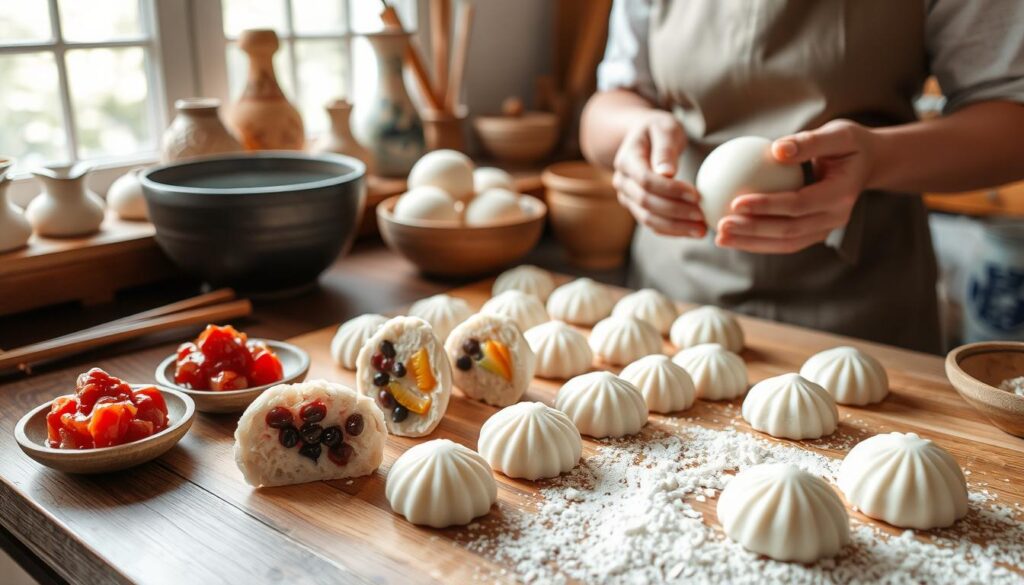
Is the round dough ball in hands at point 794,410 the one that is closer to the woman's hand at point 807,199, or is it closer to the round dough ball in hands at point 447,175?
the woman's hand at point 807,199

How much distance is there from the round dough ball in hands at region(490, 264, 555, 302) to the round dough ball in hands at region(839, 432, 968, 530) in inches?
31.0

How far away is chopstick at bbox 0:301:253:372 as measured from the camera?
4.37 ft

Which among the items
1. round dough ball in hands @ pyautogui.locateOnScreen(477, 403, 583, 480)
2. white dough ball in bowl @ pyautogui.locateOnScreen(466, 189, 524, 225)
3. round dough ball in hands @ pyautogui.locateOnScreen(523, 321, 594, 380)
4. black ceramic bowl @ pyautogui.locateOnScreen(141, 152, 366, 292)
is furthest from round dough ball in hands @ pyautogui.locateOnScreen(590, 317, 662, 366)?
black ceramic bowl @ pyautogui.locateOnScreen(141, 152, 366, 292)

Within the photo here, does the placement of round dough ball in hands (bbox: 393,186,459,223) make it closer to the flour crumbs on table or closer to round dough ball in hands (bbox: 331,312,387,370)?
round dough ball in hands (bbox: 331,312,387,370)

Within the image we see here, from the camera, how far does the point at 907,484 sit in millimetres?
980

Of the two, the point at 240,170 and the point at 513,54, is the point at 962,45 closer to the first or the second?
the point at 240,170

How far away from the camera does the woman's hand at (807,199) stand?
52.2 inches

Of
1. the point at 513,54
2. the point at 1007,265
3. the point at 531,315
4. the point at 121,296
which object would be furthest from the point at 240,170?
the point at 1007,265

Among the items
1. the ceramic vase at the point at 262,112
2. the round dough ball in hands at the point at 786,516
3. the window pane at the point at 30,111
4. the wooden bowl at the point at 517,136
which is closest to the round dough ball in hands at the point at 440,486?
the round dough ball in hands at the point at 786,516

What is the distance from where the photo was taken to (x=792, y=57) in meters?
1.57

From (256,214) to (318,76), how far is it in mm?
1029

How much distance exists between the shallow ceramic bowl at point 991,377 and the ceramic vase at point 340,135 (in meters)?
1.39

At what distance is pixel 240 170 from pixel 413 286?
16.4 inches

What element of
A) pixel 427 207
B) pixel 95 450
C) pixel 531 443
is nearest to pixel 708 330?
pixel 531 443
